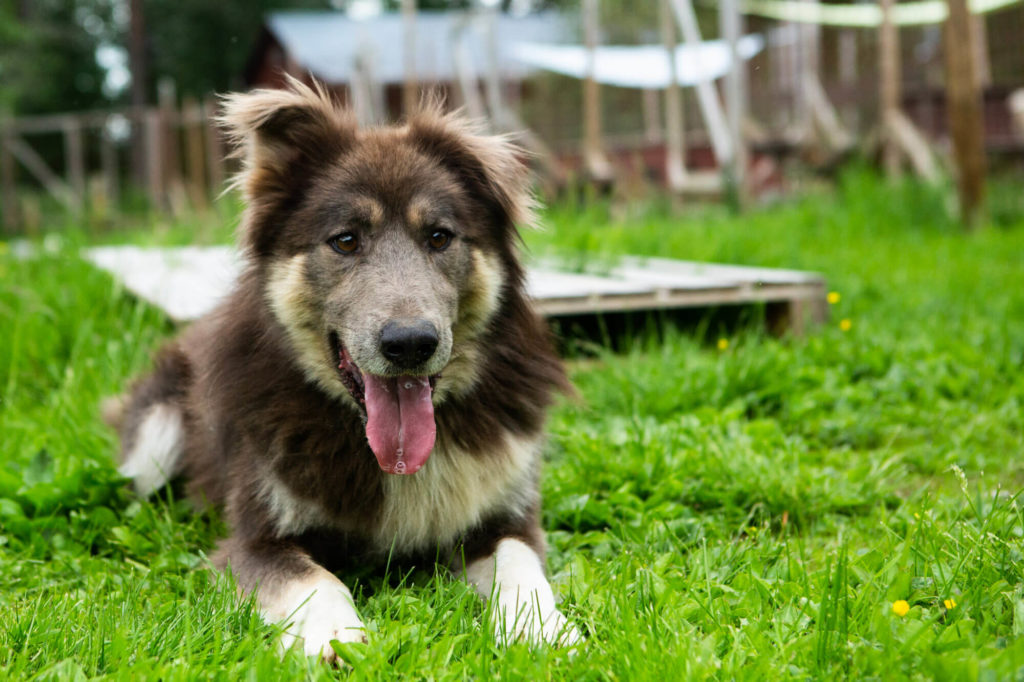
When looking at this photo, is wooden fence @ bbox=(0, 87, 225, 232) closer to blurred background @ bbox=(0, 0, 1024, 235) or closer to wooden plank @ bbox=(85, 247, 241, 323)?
blurred background @ bbox=(0, 0, 1024, 235)

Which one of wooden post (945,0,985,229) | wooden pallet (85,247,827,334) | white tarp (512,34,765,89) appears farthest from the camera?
white tarp (512,34,765,89)

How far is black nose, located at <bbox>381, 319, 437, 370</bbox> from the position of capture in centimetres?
276

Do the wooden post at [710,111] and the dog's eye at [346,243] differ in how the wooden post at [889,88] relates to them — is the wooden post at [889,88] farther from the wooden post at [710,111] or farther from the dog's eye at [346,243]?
the dog's eye at [346,243]

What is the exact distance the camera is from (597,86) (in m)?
15.9

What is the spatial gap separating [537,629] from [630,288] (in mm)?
3080

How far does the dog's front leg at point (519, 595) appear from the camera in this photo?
2.41 m

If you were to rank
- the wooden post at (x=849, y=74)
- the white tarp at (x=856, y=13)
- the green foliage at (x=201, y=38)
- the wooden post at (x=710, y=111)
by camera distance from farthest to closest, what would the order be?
the green foliage at (x=201, y=38) < the wooden post at (x=849, y=74) < the white tarp at (x=856, y=13) < the wooden post at (x=710, y=111)

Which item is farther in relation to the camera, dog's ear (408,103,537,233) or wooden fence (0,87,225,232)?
wooden fence (0,87,225,232)

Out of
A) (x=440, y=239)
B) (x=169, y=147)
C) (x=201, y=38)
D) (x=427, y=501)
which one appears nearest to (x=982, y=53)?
(x=440, y=239)

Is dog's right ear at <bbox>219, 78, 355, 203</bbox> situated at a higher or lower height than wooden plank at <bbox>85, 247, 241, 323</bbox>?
higher

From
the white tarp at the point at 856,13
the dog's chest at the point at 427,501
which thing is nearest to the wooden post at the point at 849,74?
the white tarp at the point at 856,13

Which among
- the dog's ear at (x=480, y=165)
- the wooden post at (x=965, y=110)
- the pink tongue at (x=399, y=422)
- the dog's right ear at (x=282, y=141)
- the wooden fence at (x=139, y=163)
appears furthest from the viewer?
the wooden fence at (x=139, y=163)

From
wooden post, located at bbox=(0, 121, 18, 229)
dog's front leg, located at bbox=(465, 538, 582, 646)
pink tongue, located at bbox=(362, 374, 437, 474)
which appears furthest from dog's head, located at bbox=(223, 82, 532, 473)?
wooden post, located at bbox=(0, 121, 18, 229)

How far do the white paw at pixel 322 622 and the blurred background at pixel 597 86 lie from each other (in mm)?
1703
